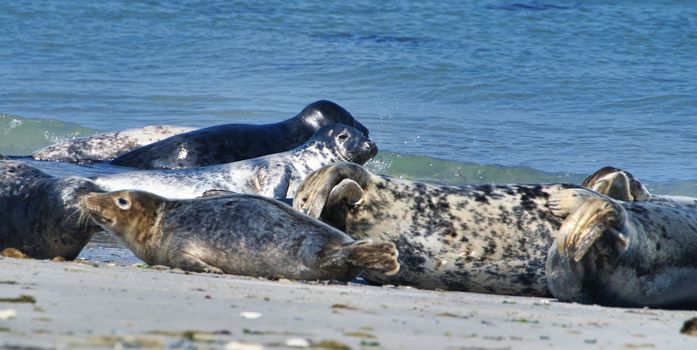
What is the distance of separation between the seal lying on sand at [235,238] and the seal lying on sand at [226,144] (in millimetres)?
4748

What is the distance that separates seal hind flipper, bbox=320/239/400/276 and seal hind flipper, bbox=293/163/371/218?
538 mm

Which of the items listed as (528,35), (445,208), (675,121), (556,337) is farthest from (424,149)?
(556,337)

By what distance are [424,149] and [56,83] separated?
641cm

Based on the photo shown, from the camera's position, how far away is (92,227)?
6.36 meters

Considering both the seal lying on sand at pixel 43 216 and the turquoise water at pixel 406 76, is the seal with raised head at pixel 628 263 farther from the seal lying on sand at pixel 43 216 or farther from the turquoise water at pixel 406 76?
the turquoise water at pixel 406 76

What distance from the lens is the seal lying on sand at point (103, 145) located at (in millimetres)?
11539

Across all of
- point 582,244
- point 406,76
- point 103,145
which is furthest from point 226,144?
point 406,76

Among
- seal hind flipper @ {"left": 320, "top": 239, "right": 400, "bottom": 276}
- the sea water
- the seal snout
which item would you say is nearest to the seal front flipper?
seal hind flipper @ {"left": 320, "top": 239, "right": 400, "bottom": 276}

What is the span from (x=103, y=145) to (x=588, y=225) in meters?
7.20

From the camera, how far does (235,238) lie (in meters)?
5.66

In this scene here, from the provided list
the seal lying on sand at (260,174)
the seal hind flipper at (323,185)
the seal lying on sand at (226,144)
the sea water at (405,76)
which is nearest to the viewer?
the seal hind flipper at (323,185)

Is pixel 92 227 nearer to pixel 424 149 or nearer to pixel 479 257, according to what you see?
pixel 479 257

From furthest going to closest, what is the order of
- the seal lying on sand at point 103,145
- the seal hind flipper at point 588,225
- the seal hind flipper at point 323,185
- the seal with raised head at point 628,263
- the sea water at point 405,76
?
the sea water at point 405,76 < the seal lying on sand at point 103,145 < the seal hind flipper at point 323,185 < the seal with raised head at point 628,263 < the seal hind flipper at point 588,225

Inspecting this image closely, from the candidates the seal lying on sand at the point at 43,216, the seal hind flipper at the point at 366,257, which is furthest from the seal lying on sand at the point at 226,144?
the seal hind flipper at the point at 366,257
